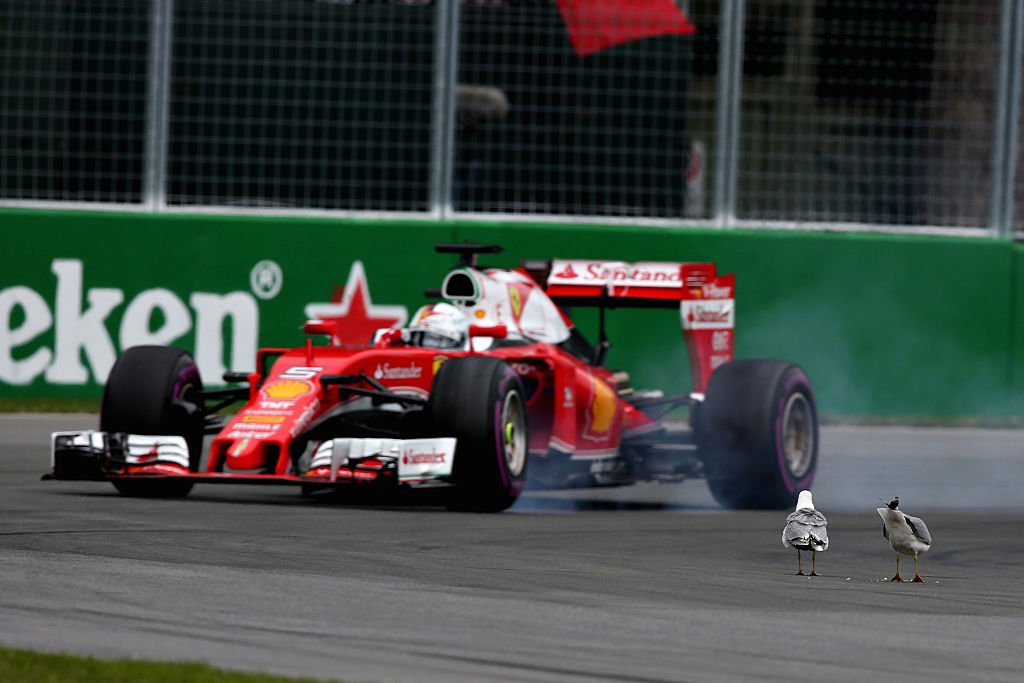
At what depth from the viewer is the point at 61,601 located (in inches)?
246

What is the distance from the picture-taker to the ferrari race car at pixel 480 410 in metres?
9.47

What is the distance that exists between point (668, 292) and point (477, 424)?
8.13 feet

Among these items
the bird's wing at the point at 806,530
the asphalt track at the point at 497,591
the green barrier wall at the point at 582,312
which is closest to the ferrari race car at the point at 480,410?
the asphalt track at the point at 497,591

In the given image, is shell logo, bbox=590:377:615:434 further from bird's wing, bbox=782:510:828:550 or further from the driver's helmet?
bird's wing, bbox=782:510:828:550

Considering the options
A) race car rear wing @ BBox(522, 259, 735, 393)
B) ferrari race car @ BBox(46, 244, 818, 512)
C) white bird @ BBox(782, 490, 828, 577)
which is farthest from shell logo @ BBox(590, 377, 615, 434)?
white bird @ BBox(782, 490, 828, 577)

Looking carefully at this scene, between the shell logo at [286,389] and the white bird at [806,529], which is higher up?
the shell logo at [286,389]

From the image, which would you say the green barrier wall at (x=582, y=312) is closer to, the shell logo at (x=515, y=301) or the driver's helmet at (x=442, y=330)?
the shell logo at (x=515, y=301)

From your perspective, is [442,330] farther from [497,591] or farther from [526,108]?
[526,108]

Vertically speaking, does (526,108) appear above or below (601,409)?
above

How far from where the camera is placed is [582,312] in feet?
52.5

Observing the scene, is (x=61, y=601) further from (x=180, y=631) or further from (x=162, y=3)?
(x=162, y=3)

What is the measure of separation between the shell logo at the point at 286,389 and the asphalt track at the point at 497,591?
1.79 ft

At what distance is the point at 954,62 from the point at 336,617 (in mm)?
11561

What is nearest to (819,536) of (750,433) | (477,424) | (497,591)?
(497,591)
